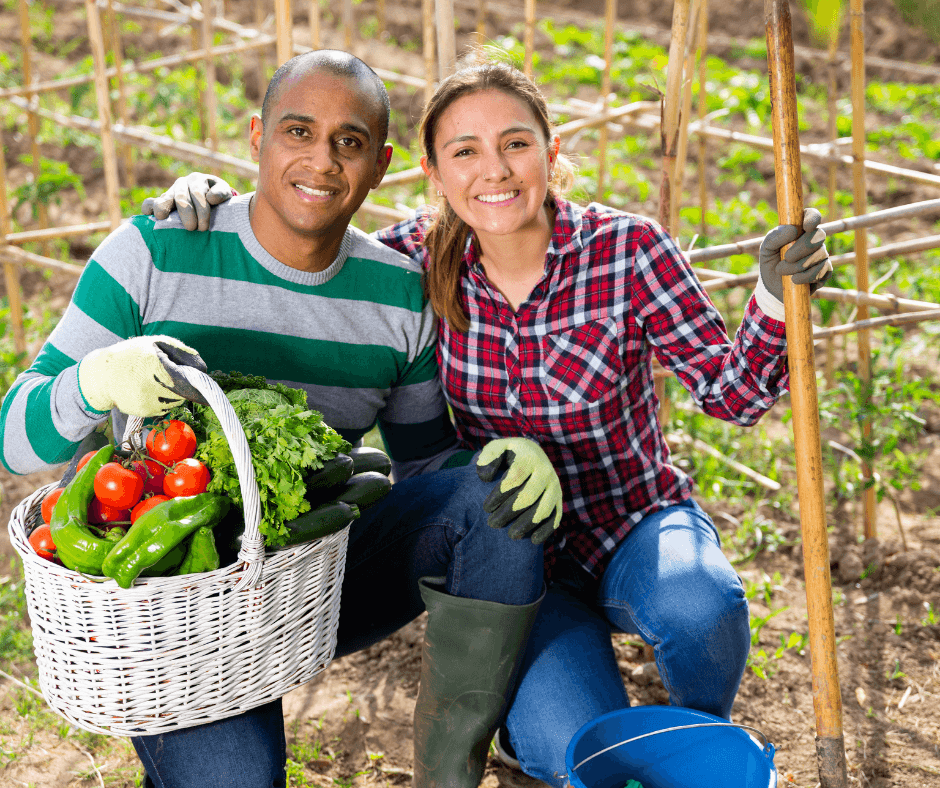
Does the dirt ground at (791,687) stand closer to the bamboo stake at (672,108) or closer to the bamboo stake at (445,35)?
the bamboo stake at (672,108)

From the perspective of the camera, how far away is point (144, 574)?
1.28m

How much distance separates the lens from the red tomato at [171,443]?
4.44 ft

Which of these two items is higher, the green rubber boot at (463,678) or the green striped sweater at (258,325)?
the green striped sweater at (258,325)

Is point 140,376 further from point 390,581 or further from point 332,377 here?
point 390,581

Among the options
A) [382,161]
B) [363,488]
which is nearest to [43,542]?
[363,488]

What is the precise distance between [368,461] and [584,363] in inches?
20.5

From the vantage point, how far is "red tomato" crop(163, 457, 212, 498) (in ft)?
4.28

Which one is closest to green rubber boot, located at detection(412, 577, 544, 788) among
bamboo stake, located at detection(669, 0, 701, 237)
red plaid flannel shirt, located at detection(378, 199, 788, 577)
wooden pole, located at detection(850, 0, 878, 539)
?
red plaid flannel shirt, located at detection(378, 199, 788, 577)

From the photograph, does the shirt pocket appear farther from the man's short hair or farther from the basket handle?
the basket handle

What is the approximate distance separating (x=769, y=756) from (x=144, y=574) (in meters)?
1.03

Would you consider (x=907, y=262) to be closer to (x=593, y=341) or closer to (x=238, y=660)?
(x=593, y=341)

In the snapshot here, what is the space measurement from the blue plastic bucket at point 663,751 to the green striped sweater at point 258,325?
28.2 inches

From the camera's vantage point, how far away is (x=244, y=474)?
121 centimetres

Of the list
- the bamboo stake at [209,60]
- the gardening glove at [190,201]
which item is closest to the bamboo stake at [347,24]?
the bamboo stake at [209,60]
